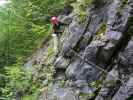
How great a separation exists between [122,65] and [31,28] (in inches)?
337

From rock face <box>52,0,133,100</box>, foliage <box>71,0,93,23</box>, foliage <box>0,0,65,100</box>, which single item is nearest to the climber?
rock face <box>52,0,133,100</box>

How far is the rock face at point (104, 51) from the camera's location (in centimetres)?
873

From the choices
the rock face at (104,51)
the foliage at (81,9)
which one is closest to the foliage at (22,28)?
the foliage at (81,9)

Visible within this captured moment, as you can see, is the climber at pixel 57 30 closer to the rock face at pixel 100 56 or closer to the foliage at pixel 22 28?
the rock face at pixel 100 56

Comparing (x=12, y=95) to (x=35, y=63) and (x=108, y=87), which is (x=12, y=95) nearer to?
(x=35, y=63)

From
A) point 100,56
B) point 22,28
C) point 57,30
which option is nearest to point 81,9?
point 57,30

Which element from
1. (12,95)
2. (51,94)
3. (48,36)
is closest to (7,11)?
(48,36)

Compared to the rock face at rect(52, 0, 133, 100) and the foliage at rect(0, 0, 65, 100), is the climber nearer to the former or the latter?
the rock face at rect(52, 0, 133, 100)

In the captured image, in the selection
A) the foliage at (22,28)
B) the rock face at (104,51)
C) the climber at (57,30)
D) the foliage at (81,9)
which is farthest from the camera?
the foliage at (22,28)

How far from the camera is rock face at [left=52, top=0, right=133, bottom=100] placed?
8.73 meters

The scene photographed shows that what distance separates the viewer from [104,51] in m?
9.47

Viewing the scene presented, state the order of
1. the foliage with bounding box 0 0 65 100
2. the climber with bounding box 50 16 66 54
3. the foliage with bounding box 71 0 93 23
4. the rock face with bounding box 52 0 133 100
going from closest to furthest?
1. the rock face with bounding box 52 0 133 100
2. the foliage with bounding box 71 0 93 23
3. the climber with bounding box 50 16 66 54
4. the foliage with bounding box 0 0 65 100

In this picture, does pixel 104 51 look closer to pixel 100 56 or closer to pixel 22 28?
pixel 100 56

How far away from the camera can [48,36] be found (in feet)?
50.9
